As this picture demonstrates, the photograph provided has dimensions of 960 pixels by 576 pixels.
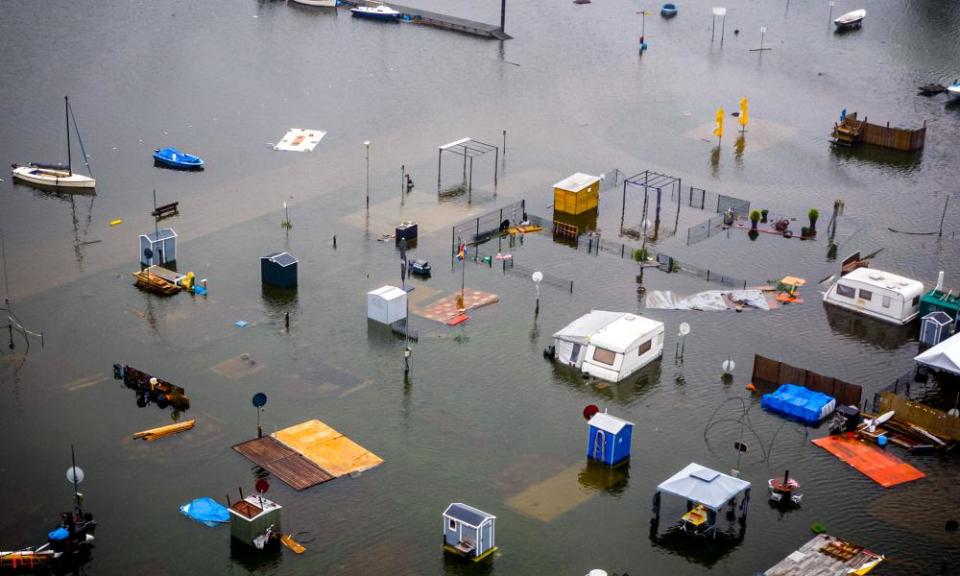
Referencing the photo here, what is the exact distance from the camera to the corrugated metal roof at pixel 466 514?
49.1 m

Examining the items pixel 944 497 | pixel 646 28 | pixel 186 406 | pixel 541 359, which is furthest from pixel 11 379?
pixel 646 28

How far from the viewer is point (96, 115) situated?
105312mm

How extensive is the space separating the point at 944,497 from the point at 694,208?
37.1 meters

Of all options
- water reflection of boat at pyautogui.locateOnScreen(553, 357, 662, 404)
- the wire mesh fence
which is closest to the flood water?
water reflection of boat at pyautogui.locateOnScreen(553, 357, 662, 404)

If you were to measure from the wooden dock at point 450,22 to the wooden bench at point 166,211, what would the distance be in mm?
54175

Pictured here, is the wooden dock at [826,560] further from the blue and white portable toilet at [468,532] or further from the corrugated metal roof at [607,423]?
the blue and white portable toilet at [468,532]

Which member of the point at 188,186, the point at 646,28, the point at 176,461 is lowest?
the point at 176,461

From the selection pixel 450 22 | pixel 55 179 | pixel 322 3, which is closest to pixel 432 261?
pixel 55 179

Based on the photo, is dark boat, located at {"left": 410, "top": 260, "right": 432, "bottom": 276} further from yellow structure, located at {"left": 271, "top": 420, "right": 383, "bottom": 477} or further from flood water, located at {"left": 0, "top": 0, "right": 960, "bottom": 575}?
yellow structure, located at {"left": 271, "top": 420, "right": 383, "bottom": 477}

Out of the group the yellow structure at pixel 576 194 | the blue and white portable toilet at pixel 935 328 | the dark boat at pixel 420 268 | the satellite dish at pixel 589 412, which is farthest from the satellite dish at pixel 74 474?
the blue and white portable toilet at pixel 935 328

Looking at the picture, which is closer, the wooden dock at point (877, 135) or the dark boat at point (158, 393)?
the dark boat at point (158, 393)

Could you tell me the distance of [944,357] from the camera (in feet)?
208

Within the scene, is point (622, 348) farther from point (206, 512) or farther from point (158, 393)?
point (158, 393)

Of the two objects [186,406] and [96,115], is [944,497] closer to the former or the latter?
[186,406]
